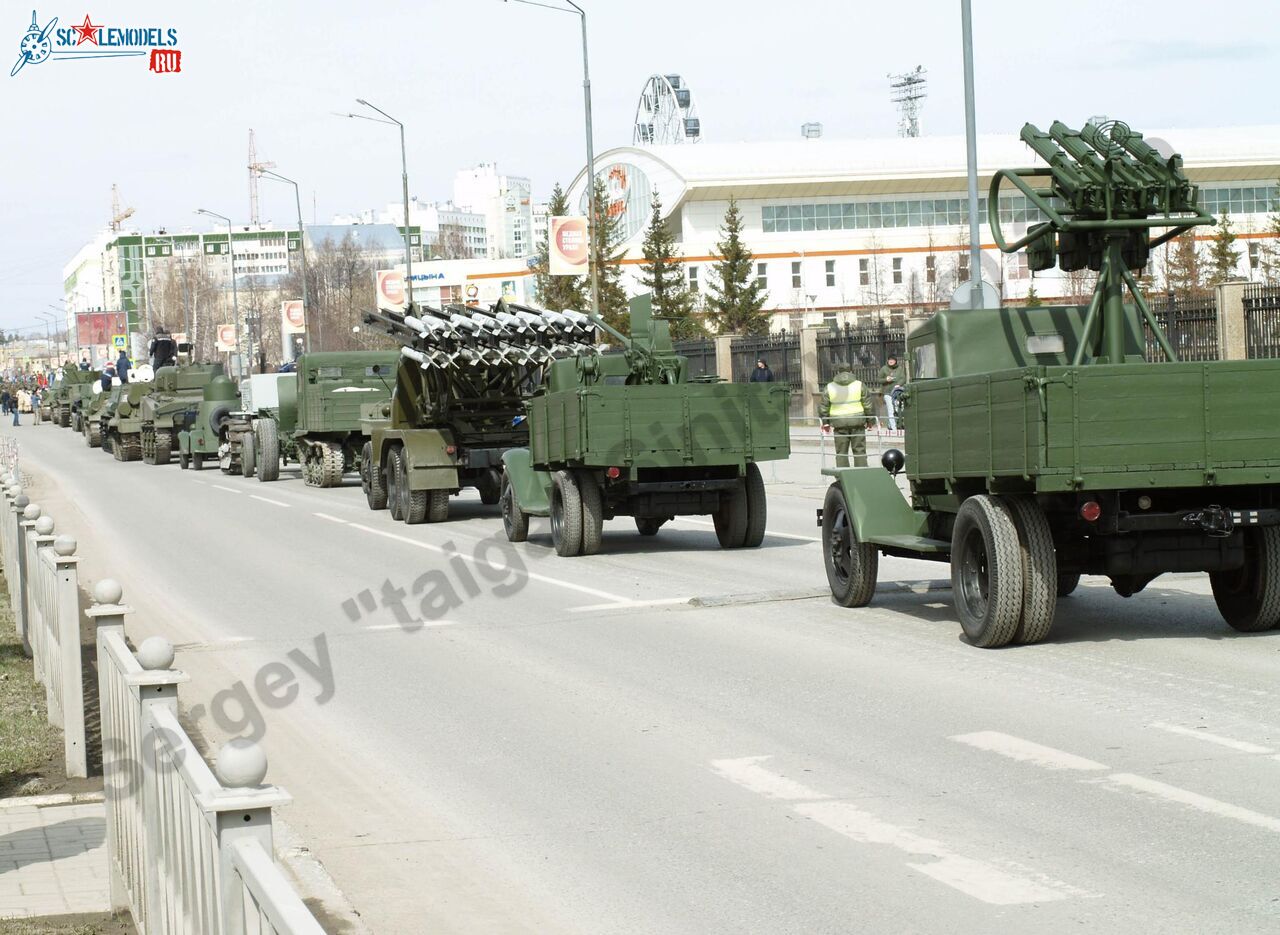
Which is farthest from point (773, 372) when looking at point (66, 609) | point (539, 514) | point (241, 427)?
point (66, 609)

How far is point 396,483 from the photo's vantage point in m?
25.0

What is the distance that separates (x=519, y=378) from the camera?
2467 centimetres

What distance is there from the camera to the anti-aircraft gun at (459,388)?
23375 mm

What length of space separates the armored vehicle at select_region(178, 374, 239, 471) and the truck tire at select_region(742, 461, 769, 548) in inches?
999

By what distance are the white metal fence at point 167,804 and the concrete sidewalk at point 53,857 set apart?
22 cm

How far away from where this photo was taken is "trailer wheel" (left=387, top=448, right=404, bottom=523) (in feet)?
81.0

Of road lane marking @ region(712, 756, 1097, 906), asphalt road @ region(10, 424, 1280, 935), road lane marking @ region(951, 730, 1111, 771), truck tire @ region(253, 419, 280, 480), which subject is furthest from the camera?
truck tire @ region(253, 419, 280, 480)

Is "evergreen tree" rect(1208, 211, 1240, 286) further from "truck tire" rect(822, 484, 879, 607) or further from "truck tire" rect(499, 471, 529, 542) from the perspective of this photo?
"truck tire" rect(822, 484, 879, 607)

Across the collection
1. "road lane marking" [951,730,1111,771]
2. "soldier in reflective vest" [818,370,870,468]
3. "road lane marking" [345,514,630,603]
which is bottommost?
"road lane marking" [951,730,1111,771]

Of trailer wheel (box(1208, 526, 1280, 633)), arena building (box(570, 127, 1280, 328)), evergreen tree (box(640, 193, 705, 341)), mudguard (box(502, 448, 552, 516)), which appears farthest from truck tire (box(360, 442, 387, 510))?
arena building (box(570, 127, 1280, 328))

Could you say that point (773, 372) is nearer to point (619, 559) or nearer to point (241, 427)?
point (241, 427)

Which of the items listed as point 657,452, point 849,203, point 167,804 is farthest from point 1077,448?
point 849,203

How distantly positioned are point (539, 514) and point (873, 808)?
12.5 m

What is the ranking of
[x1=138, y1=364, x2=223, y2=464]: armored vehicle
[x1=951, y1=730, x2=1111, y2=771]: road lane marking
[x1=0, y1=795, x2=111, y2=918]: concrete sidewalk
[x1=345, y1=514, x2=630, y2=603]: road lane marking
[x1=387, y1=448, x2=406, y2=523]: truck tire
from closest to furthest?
[x1=0, y1=795, x2=111, y2=918]: concrete sidewalk < [x1=951, y1=730, x2=1111, y2=771]: road lane marking < [x1=345, y1=514, x2=630, y2=603]: road lane marking < [x1=387, y1=448, x2=406, y2=523]: truck tire < [x1=138, y1=364, x2=223, y2=464]: armored vehicle
